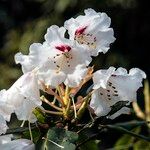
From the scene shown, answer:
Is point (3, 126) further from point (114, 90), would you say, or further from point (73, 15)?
point (73, 15)

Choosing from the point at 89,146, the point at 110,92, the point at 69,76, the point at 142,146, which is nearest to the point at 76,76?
the point at 69,76

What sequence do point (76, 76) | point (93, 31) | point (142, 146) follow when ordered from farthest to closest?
point (142, 146) → point (93, 31) → point (76, 76)

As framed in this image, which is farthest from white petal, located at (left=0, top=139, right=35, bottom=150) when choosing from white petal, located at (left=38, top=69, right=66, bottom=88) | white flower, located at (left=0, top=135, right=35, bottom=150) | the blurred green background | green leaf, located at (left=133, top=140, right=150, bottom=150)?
the blurred green background

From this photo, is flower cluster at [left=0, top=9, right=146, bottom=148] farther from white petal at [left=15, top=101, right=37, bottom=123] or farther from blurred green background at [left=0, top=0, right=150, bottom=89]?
blurred green background at [left=0, top=0, right=150, bottom=89]

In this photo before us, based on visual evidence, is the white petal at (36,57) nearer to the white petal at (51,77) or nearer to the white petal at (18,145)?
the white petal at (51,77)

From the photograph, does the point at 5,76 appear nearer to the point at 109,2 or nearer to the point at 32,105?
the point at 109,2
